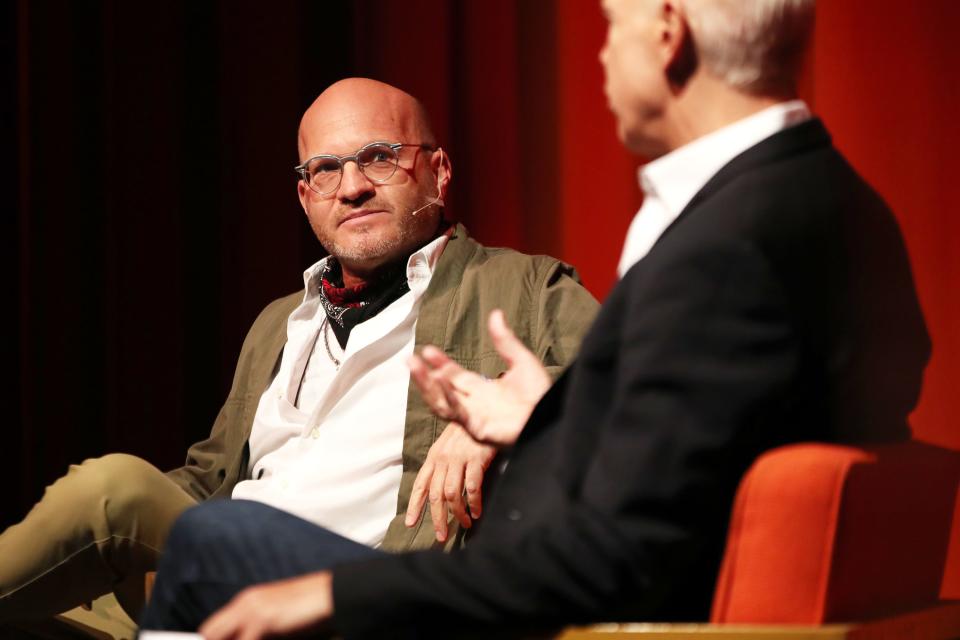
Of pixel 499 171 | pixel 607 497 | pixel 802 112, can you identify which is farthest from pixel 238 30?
pixel 607 497

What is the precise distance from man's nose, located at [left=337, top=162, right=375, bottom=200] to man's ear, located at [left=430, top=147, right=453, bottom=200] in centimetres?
15

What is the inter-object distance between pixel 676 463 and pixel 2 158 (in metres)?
2.50

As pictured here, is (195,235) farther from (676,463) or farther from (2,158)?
(676,463)

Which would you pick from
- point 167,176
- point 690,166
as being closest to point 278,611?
point 690,166

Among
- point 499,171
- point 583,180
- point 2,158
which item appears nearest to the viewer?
point 583,180

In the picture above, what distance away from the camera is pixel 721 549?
0.97 m

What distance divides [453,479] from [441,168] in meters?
0.86

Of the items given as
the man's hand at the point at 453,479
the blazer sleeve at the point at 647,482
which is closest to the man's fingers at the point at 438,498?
the man's hand at the point at 453,479

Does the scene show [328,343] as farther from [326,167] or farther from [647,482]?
[647,482]

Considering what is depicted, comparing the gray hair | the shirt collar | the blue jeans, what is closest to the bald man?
the blue jeans

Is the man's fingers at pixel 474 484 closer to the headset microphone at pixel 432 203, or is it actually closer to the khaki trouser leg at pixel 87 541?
the khaki trouser leg at pixel 87 541

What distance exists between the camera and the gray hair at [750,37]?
105 centimetres

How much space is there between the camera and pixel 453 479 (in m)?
1.57

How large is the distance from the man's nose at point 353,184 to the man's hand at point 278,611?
1259 millimetres
